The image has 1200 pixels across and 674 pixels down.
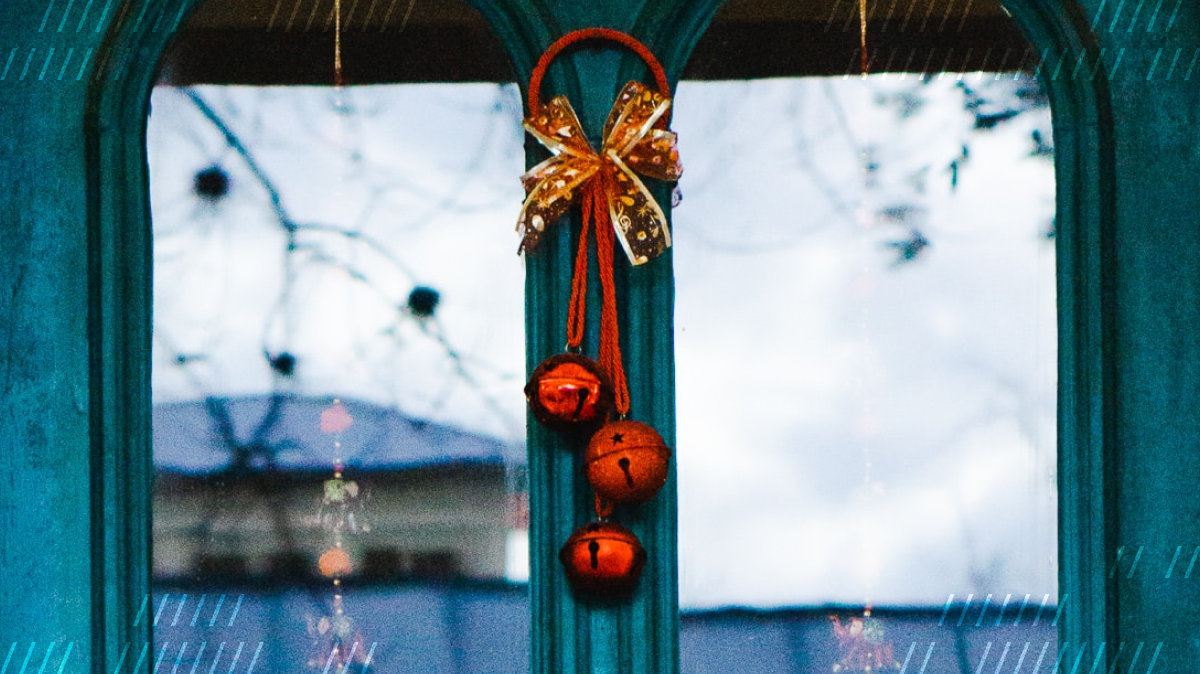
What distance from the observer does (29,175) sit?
1911 millimetres

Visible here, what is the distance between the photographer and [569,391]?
1777 mm

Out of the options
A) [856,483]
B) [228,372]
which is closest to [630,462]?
[856,483]

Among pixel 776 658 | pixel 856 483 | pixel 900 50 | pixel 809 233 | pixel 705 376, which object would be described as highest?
pixel 900 50

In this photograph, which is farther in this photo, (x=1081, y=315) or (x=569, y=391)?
(x=1081, y=315)

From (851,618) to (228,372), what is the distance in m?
0.90

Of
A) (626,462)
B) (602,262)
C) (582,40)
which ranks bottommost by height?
(626,462)

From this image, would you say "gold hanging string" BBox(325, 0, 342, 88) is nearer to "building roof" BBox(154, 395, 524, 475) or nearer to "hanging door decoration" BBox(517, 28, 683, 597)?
"hanging door decoration" BBox(517, 28, 683, 597)

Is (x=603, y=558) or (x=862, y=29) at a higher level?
(x=862, y=29)

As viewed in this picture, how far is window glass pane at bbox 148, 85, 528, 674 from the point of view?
1.90 m

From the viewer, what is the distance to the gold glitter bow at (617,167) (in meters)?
1.84

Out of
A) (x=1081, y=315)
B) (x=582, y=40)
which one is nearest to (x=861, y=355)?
(x=1081, y=315)

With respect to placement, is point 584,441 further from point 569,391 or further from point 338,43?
point 338,43

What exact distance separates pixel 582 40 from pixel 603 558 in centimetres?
69

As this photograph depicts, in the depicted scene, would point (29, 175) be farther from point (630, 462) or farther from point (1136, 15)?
point (1136, 15)
